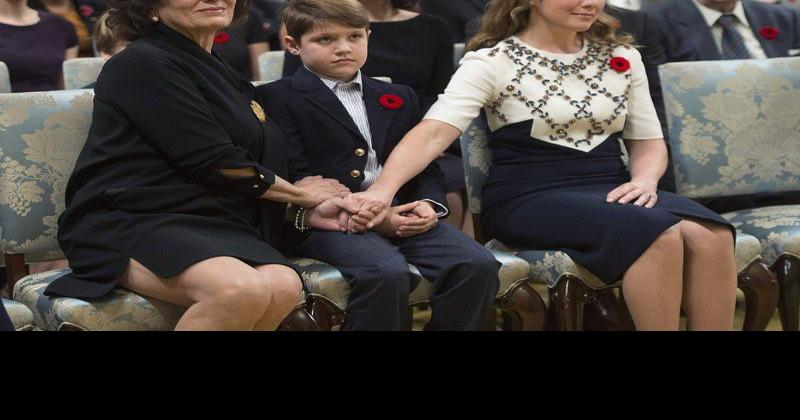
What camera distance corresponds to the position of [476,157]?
9.10 ft

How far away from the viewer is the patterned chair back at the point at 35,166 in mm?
2393

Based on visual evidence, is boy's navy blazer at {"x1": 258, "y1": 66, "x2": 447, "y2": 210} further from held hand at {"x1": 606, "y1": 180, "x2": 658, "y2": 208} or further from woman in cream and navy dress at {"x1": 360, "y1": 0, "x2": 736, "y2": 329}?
held hand at {"x1": 606, "y1": 180, "x2": 658, "y2": 208}

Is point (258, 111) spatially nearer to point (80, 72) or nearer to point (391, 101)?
point (391, 101)

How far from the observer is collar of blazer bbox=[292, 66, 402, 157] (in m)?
2.56

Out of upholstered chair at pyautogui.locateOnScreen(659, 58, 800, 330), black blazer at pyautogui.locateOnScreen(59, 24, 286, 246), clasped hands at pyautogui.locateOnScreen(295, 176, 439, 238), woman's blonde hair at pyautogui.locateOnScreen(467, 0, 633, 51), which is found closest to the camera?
black blazer at pyautogui.locateOnScreen(59, 24, 286, 246)

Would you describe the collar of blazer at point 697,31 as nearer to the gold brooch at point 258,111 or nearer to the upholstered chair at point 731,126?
the upholstered chair at point 731,126

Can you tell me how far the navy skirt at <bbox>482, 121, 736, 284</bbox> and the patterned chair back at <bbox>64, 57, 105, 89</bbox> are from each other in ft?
4.27

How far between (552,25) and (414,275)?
2.54ft

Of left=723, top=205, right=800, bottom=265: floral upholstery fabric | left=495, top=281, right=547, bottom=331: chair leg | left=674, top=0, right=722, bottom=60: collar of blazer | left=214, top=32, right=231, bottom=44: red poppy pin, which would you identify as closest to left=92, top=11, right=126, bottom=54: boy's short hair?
left=214, top=32, right=231, bottom=44: red poppy pin

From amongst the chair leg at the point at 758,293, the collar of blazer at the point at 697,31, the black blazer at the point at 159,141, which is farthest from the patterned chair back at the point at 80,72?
the chair leg at the point at 758,293

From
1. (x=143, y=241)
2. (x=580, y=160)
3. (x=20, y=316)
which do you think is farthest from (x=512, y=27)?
(x=20, y=316)
